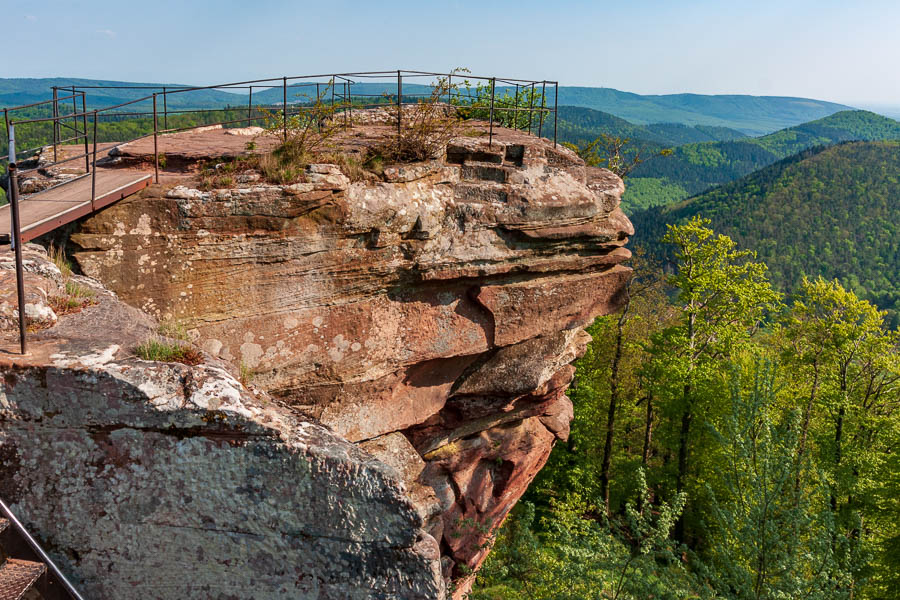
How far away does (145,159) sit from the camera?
9.88m

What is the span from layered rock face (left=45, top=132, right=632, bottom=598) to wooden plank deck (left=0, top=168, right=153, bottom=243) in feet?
1.03

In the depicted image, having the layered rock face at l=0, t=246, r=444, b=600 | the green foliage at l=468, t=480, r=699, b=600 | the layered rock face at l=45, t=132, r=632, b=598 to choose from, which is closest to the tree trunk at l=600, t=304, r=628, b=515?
the layered rock face at l=45, t=132, r=632, b=598

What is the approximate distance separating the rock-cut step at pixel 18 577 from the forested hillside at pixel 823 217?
4511 inches

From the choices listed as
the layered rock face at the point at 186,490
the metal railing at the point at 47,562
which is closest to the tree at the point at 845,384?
the layered rock face at the point at 186,490

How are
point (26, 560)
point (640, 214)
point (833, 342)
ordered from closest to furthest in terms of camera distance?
point (26, 560), point (833, 342), point (640, 214)

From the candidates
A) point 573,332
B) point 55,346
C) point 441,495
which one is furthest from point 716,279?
point 55,346

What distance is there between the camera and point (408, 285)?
11.2 meters

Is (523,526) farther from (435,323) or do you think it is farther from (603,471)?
(603,471)

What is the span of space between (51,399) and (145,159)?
596 cm

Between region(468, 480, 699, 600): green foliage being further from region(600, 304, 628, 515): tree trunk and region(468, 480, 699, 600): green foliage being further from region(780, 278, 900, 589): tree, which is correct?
region(600, 304, 628, 515): tree trunk

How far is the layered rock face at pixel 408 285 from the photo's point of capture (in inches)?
352

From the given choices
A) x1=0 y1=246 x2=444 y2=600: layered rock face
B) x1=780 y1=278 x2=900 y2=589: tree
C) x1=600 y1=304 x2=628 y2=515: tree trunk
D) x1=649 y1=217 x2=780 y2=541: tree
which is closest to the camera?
x1=0 y1=246 x2=444 y2=600: layered rock face

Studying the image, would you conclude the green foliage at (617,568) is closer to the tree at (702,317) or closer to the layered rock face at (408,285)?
the layered rock face at (408,285)

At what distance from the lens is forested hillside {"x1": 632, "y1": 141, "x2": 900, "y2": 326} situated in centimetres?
11488
